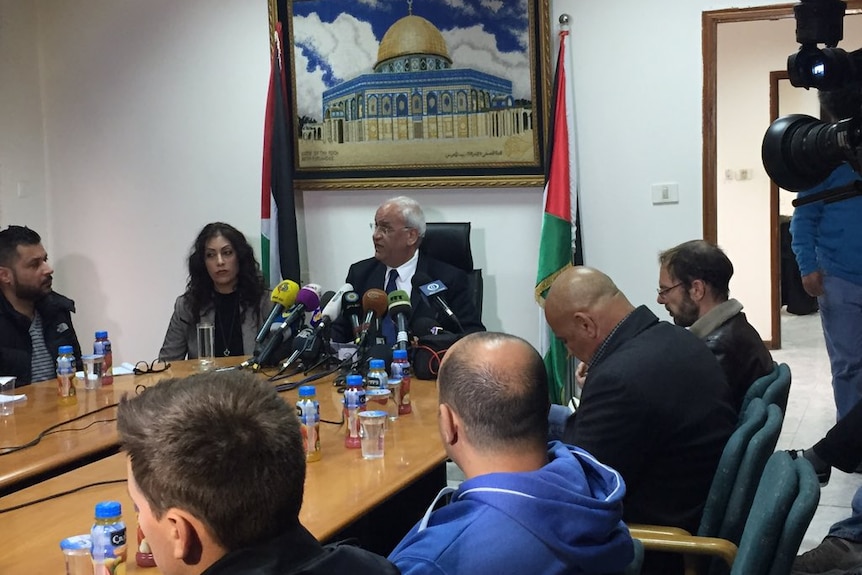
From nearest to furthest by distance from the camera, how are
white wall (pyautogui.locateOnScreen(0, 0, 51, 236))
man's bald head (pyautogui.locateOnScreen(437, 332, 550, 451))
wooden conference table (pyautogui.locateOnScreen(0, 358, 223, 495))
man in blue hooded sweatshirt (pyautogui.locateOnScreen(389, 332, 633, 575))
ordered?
man in blue hooded sweatshirt (pyautogui.locateOnScreen(389, 332, 633, 575)) < man's bald head (pyautogui.locateOnScreen(437, 332, 550, 451)) < wooden conference table (pyautogui.locateOnScreen(0, 358, 223, 495)) < white wall (pyautogui.locateOnScreen(0, 0, 51, 236))

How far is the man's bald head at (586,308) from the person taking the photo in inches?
91.4

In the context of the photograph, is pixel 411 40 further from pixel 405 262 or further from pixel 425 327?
pixel 425 327

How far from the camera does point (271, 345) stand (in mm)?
3115

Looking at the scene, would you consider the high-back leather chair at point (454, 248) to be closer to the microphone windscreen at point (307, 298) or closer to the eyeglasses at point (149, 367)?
the microphone windscreen at point (307, 298)

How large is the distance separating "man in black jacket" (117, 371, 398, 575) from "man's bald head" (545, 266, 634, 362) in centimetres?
131

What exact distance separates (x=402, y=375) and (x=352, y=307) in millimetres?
592

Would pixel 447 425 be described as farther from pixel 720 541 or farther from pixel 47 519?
pixel 47 519

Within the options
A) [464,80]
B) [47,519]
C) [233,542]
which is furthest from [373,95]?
[233,542]

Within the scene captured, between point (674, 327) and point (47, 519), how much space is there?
1494mm

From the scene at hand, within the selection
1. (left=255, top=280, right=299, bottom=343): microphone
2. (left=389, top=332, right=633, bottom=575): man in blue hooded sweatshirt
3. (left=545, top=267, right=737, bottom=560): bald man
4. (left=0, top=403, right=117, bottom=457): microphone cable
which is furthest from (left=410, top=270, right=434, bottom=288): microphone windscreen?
(left=389, top=332, right=633, bottom=575): man in blue hooded sweatshirt

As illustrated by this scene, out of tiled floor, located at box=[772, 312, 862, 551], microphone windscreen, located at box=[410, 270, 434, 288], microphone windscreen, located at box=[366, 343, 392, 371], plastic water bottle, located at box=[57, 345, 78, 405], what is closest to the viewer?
plastic water bottle, located at box=[57, 345, 78, 405]

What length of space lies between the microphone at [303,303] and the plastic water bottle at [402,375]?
0.55 m

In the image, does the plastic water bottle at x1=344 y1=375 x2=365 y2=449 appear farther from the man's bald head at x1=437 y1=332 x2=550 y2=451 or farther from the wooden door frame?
the wooden door frame

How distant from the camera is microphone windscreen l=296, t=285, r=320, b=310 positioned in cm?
310
